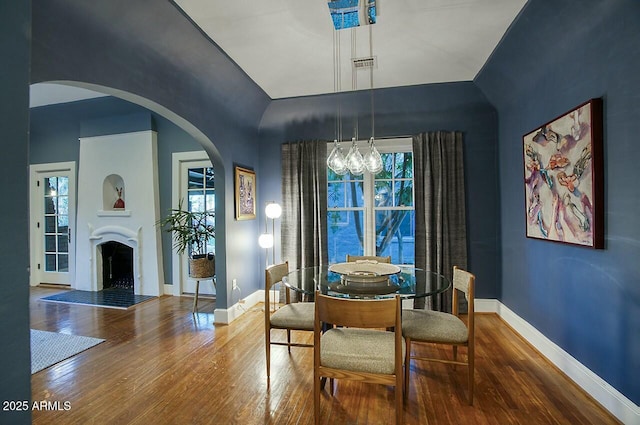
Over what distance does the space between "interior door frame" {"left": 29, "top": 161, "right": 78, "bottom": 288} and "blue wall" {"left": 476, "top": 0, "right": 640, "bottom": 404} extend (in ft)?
21.1

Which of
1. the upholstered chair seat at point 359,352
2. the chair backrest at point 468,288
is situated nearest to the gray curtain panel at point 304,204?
the chair backrest at point 468,288

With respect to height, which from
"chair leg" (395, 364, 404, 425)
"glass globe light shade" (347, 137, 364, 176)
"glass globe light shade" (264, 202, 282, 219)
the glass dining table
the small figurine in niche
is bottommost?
"chair leg" (395, 364, 404, 425)

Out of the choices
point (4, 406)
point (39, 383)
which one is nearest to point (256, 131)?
point (39, 383)

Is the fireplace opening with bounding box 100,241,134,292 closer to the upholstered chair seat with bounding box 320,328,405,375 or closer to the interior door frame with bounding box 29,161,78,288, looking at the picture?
the interior door frame with bounding box 29,161,78,288

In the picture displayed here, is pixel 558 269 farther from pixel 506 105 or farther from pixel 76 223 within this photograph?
pixel 76 223

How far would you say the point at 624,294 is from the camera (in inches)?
70.2

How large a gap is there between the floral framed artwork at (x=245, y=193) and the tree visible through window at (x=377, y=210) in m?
1.05

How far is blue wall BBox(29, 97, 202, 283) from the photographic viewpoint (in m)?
4.56

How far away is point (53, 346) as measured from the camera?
113 inches

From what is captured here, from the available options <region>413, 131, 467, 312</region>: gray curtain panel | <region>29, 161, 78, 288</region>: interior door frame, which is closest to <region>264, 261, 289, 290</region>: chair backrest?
<region>413, 131, 467, 312</region>: gray curtain panel

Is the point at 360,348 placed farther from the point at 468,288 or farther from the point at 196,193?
the point at 196,193

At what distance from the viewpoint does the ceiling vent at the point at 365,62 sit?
9.46 ft

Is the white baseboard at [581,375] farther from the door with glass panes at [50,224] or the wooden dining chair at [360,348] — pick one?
the door with glass panes at [50,224]

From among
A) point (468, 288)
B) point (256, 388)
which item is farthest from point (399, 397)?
point (256, 388)
